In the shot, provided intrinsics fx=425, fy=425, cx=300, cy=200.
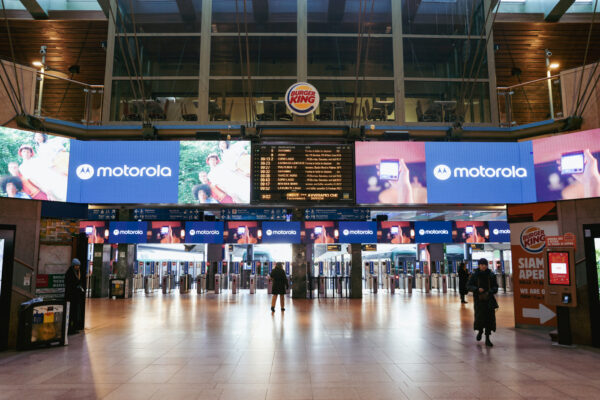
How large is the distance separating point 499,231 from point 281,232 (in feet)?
30.4

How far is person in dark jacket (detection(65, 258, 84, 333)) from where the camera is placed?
8.91 metres

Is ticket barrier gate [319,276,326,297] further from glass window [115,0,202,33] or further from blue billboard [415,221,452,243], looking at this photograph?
glass window [115,0,202,33]

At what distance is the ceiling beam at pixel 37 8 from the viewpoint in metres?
A: 12.4

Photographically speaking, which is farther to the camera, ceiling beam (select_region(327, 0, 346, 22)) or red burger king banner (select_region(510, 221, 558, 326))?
ceiling beam (select_region(327, 0, 346, 22))

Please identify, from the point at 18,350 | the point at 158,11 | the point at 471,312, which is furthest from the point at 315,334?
the point at 158,11

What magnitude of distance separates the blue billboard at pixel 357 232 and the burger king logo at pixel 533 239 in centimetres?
692

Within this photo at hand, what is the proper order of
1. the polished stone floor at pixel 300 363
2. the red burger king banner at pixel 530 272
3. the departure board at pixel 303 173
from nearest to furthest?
the polished stone floor at pixel 300 363
the departure board at pixel 303 173
the red burger king banner at pixel 530 272

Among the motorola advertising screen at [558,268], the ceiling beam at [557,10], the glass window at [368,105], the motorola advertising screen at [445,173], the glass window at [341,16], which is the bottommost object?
the motorola advertising screen at [558,268]

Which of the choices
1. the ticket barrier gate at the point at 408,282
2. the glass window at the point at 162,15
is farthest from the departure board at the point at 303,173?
the ticket barrier gate at the point at 408,282

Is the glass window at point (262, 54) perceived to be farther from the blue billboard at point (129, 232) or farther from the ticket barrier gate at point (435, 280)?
the ticket barrier gate at point (435, 280)

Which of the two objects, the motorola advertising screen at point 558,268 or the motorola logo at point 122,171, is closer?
the motorola advertising screen at point 558,268

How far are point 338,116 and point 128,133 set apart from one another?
551cm

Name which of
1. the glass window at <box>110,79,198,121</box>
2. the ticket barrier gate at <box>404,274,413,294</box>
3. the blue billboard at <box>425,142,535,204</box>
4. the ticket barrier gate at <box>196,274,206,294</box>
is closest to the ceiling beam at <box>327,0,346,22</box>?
the glass window at <box>110,79,198,121</box>

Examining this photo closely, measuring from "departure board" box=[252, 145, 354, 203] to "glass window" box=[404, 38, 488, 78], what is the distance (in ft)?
20.6
